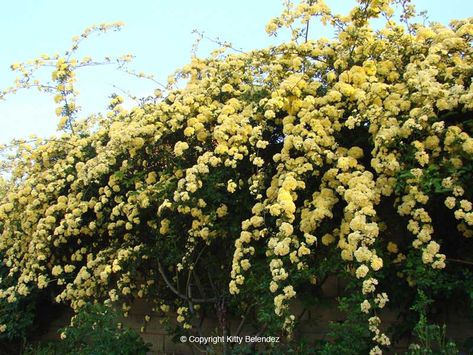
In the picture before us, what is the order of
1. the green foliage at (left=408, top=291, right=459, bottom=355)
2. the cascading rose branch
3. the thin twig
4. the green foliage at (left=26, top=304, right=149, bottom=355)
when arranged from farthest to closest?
1. the thin twig
2. the green foliage at (left=26, top=304, right=149, bottom=355)
3. the cascading rose branch
4. the green foliage at (left=408, top=291, right=459, bottom=355)

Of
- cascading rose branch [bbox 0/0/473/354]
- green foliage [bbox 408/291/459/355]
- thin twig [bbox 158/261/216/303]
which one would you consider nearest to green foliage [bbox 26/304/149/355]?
cascading rose branch [bbox 0/0/473/354]

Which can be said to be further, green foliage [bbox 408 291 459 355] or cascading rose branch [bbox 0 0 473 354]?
cascading rose branch [bbox 0 0 473 354]

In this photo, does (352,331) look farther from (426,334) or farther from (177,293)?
(177,293)

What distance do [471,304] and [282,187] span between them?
4.49ft

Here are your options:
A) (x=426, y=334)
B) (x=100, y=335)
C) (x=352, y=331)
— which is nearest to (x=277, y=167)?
(x=352, y=331)

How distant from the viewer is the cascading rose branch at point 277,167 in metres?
3.40

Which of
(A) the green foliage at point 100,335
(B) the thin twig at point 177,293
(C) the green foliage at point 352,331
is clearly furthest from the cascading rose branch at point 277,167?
(A) the green foliage at point 100,335

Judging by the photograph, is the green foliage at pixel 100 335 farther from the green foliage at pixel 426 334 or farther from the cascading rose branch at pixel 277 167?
the green foliage at pixel 426 334

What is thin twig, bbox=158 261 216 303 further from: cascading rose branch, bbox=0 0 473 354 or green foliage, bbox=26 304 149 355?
green foliage, bbox=26 304 149 355

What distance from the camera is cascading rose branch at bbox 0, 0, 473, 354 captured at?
11.2ft

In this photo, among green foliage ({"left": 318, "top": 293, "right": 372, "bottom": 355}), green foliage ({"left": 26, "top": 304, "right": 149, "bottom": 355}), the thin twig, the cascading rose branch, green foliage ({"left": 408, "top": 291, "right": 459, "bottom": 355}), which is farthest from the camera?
the thin twig

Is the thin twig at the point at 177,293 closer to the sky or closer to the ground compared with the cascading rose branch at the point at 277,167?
closer to the ground

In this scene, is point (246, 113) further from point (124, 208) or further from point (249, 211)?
point (124, 208)

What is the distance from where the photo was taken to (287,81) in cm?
411
